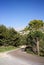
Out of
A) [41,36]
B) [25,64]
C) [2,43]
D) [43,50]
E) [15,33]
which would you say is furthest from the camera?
[15,33]

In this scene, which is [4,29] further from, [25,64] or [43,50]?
[25,64]

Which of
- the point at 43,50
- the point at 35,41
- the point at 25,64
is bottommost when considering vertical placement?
the point at 25,64

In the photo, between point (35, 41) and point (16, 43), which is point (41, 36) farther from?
point (16, 43)

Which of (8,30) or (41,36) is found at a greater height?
(8,30)

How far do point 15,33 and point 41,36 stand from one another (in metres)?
11.9

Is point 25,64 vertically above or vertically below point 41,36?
below

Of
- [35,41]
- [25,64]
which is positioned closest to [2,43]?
[35,41]

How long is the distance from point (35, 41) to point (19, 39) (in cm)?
1128

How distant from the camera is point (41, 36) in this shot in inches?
787

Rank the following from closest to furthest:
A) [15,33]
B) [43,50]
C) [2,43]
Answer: [43,50]
[2,43]
[15,33]

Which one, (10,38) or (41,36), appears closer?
(41,36)

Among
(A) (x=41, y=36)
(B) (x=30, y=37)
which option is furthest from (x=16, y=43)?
(A) (x=41, y=36)

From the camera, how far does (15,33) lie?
3117 cm

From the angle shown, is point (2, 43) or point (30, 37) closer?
point (30, 37)
